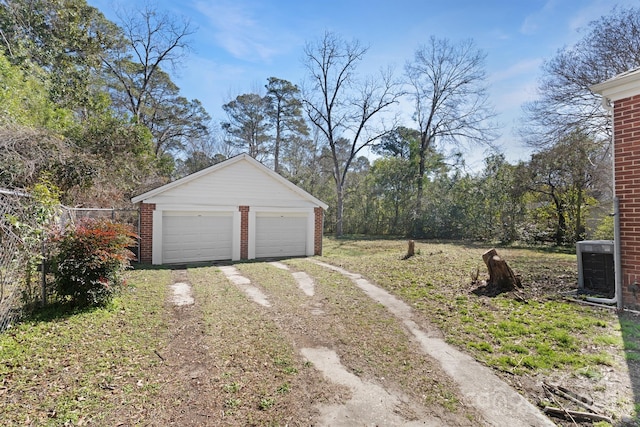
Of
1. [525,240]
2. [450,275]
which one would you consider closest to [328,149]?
[525,240]

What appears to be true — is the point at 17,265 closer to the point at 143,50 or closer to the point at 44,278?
the point at 44,278

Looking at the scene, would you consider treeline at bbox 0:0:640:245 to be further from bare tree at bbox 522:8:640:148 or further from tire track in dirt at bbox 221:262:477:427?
tire track in dirt at bbox 221:262:477:427

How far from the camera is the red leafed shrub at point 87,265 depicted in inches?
191

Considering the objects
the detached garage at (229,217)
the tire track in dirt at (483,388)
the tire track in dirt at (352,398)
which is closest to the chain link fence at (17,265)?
the tire track in dirt at (352,398)

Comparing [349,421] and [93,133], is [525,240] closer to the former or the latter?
[349,421]

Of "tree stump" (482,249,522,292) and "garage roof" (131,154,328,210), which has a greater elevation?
"garage roof" (131,154,328,210)

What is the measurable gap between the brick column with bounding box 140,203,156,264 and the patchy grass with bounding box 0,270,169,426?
5617 millimetres

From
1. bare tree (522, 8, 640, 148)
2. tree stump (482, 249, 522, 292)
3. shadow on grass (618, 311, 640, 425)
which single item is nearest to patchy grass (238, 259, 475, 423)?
shadow on grass (618, 311, 640, 425)

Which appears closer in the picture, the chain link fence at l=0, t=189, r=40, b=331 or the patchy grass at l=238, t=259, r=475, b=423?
the patchy grass at l=238, t=259, r=475, b=423

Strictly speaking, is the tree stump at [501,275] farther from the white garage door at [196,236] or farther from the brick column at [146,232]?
the brick column at [146,232]

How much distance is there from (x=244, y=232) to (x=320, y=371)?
29.8ft

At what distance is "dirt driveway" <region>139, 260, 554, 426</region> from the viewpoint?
258 cm

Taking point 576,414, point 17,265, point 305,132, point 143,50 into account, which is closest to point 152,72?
point 143,50

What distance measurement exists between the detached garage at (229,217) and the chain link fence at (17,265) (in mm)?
5778
